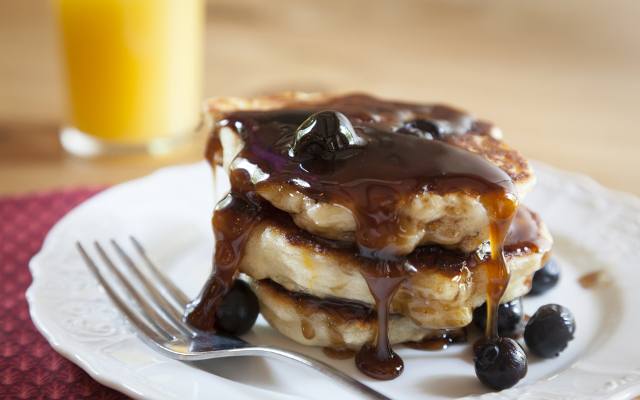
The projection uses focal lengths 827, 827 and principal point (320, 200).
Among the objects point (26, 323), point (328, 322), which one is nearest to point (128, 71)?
point (26, 323)

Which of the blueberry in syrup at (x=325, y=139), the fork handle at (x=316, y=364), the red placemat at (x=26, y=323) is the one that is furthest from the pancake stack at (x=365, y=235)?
the red placemat at (x=26, y=323)

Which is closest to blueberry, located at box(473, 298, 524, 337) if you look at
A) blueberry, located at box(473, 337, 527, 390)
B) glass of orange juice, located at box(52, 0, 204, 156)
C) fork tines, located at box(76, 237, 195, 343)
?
blueberry, located at box(473, 337, 527, 390)

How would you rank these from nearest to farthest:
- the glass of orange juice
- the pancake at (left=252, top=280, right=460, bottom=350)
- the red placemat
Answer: the red placemat, the pancake at (left=252, top=280, right=460, bottom=350), the glass of orange juice

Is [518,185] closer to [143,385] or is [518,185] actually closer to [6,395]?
[143,385]

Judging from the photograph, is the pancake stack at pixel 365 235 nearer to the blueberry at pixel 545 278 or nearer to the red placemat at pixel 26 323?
the blueberry at pixel 545 278

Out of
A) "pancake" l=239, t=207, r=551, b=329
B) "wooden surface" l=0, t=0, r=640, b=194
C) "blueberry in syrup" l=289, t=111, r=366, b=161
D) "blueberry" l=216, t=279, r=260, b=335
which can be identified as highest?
"blueberry in syrup" l=289, t=111, r=366, b=161

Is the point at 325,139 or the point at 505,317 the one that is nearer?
the point at 325,139

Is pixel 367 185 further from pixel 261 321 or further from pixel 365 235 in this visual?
pixel 261 321

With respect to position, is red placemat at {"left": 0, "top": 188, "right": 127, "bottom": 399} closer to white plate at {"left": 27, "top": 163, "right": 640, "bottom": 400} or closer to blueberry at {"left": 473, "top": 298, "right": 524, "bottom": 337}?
white plate at {"left": 27, "top": 163, "right": 640, "bottom": 400}
